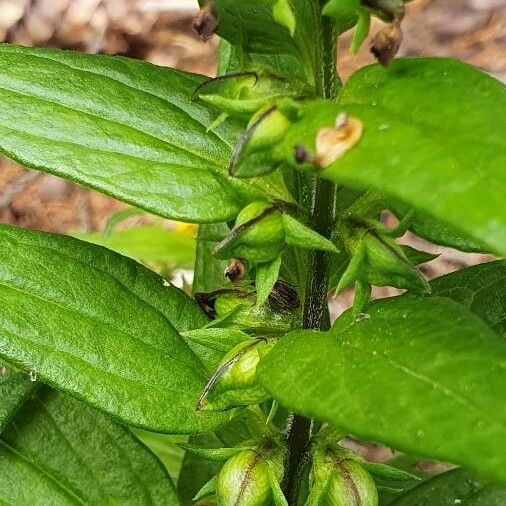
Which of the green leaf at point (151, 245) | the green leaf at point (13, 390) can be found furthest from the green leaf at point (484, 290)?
the green leaf at point (151, 245)

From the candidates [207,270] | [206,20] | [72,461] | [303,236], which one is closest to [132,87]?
[206,20]

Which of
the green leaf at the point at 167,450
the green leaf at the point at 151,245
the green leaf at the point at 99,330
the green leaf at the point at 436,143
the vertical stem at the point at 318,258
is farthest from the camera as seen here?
the green leaf at the point at 151,245

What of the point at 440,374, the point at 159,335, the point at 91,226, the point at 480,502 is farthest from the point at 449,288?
the point at 91,226

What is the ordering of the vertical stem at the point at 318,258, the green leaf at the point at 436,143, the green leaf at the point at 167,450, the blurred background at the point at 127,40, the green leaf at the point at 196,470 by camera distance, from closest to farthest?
the green leaf at the point at 436,143 → the vertical stem at the point at 318,258 → the green leaf at the point at 196,470 → the green leaf at the point at 167,450 → the blurred background at the point at 127,40

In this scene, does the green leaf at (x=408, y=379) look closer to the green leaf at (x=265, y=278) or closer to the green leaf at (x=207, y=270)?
the green leaf at (x=265, y=278)

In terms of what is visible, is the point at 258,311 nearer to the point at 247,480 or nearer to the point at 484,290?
the point at 247,480

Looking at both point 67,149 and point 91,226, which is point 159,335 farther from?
point 91,226

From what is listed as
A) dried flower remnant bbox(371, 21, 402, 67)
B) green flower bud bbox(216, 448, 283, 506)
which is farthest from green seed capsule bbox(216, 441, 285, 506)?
dried flower remnant bbox(371, 21, 402, 67)
